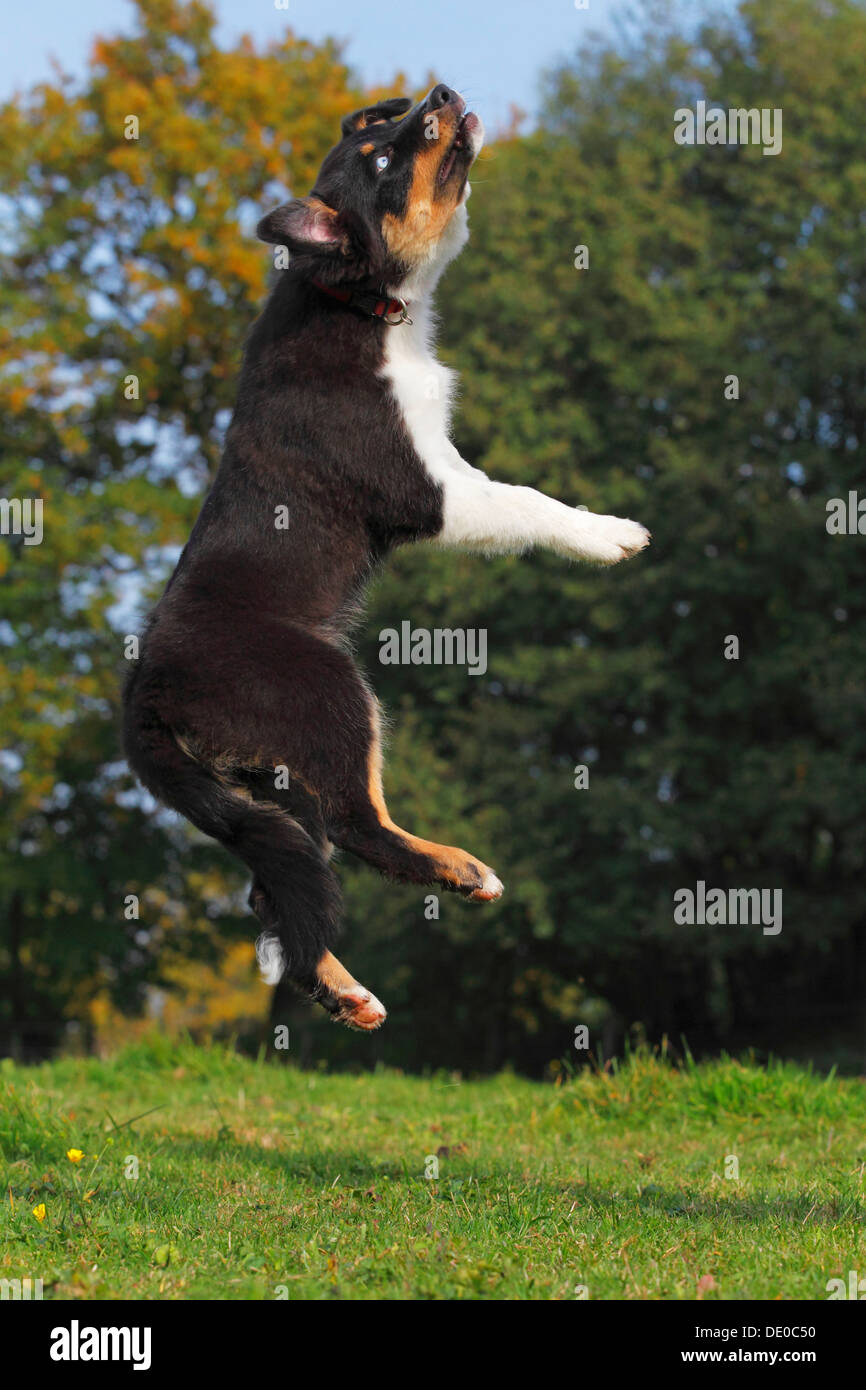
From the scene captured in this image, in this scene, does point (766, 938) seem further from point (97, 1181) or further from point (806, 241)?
point (97, 1181)

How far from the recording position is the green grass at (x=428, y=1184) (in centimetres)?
339

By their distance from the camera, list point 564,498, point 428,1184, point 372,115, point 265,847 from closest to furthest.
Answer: point 265,847 → point 428,1184 → point 372,115 → point 564,498

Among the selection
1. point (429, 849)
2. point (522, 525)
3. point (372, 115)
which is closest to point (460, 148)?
point (372, 115)

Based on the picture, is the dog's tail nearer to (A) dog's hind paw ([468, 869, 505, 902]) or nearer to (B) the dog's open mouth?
(A) dog's hind paw ([468, 869, 505, 902])

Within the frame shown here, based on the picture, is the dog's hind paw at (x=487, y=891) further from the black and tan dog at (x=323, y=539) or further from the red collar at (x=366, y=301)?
the red collar at (x=366, y=301)

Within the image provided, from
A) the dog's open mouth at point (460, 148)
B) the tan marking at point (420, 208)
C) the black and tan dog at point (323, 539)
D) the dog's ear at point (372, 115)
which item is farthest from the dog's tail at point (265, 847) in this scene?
the dog's ear at point (372, 115)

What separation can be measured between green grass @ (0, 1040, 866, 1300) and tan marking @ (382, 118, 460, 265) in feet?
10.2

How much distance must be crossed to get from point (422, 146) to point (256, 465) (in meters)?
1.21

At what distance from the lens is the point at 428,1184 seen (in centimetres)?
470

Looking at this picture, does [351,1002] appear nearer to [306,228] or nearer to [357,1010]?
[357,1010]

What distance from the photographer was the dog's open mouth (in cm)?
441

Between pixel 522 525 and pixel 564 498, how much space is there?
12633 millimetres

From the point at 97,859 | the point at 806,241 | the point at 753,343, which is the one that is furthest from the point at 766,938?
the point at 97,859

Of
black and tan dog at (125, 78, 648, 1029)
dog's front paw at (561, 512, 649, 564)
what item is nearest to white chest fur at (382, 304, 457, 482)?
black and tan dog at (125, 78, 648, 1029)
